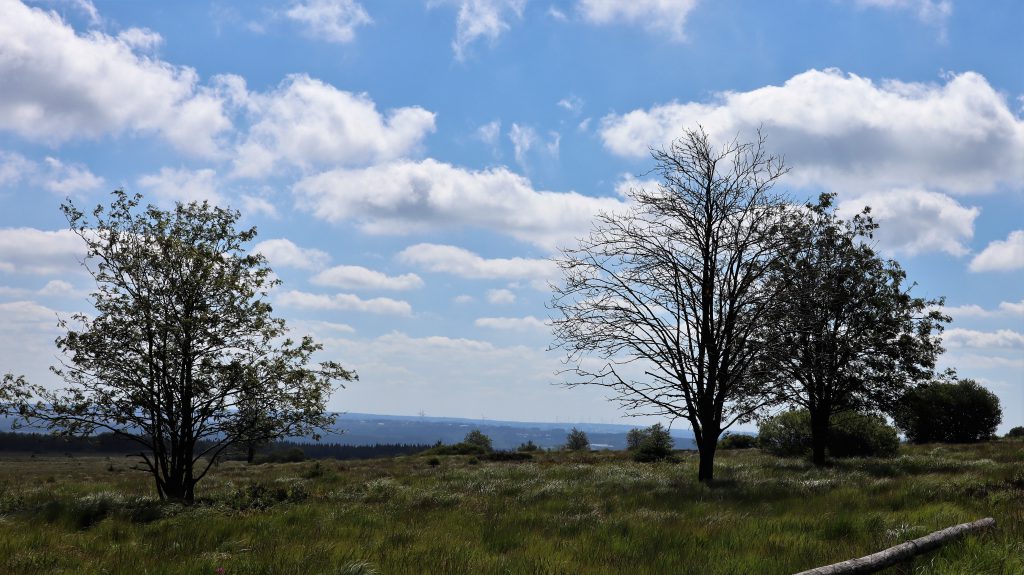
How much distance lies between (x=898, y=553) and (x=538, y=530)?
5196 mm

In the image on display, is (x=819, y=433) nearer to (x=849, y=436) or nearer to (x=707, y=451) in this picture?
(x=849, y=436)

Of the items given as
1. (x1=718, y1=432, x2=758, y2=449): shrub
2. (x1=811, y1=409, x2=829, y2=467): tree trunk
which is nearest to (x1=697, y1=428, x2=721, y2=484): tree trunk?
(x1=811, y1=409, x2=829, y2=467): tree trunk

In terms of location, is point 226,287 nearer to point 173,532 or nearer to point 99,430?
point 99,430

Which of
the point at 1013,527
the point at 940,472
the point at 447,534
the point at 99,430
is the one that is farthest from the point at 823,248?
the point at 99,430

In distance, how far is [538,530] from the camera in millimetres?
10180

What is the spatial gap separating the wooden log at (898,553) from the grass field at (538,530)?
161mm

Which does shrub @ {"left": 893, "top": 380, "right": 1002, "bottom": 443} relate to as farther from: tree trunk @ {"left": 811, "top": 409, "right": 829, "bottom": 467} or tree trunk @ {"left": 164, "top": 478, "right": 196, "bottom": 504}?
tree trunk @ {"left": 164, "top": 478, "right": 196, "bottom": 504}

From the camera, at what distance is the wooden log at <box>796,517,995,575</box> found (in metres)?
6.18

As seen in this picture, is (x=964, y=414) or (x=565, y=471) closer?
(x=565, y=471)

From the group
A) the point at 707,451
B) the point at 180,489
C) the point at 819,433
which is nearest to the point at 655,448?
the point at 819,433

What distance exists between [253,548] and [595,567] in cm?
491

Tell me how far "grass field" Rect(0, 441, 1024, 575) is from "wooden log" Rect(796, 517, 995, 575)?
161mm

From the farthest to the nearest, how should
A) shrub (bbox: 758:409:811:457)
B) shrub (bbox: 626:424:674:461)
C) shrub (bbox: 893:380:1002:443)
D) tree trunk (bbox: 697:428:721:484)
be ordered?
shrub (bbox: 893:380:1002:443) → shrub (bbox: 626:424:674:461) → shrub (bbox: 758:409:811:457) → tree trunk (bbox: 697:428:721:484)

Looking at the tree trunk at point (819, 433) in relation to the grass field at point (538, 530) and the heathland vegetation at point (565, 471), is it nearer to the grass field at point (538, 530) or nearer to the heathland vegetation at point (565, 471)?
the heathland vegetation at point (565, 471)
